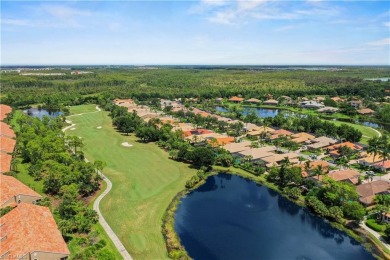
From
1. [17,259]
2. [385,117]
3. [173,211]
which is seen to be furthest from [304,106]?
[17,259]

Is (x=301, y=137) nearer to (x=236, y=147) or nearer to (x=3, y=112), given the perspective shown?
(x=236, y=147)

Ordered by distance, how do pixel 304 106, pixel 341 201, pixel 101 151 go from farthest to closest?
pixel 304 106, pixel 101 151, pixel 341 201

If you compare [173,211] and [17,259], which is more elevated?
[17,259]

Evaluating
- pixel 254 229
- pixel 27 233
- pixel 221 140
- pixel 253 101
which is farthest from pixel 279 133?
pixel 27 233

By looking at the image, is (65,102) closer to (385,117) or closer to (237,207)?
(237,207)

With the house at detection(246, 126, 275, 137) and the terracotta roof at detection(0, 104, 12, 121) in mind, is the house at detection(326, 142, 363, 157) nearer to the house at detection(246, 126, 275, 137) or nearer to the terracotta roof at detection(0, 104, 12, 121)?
the house at detection(246, 126, 275, 137)

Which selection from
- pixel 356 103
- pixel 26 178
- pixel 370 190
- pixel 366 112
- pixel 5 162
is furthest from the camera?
pixel 356 103
